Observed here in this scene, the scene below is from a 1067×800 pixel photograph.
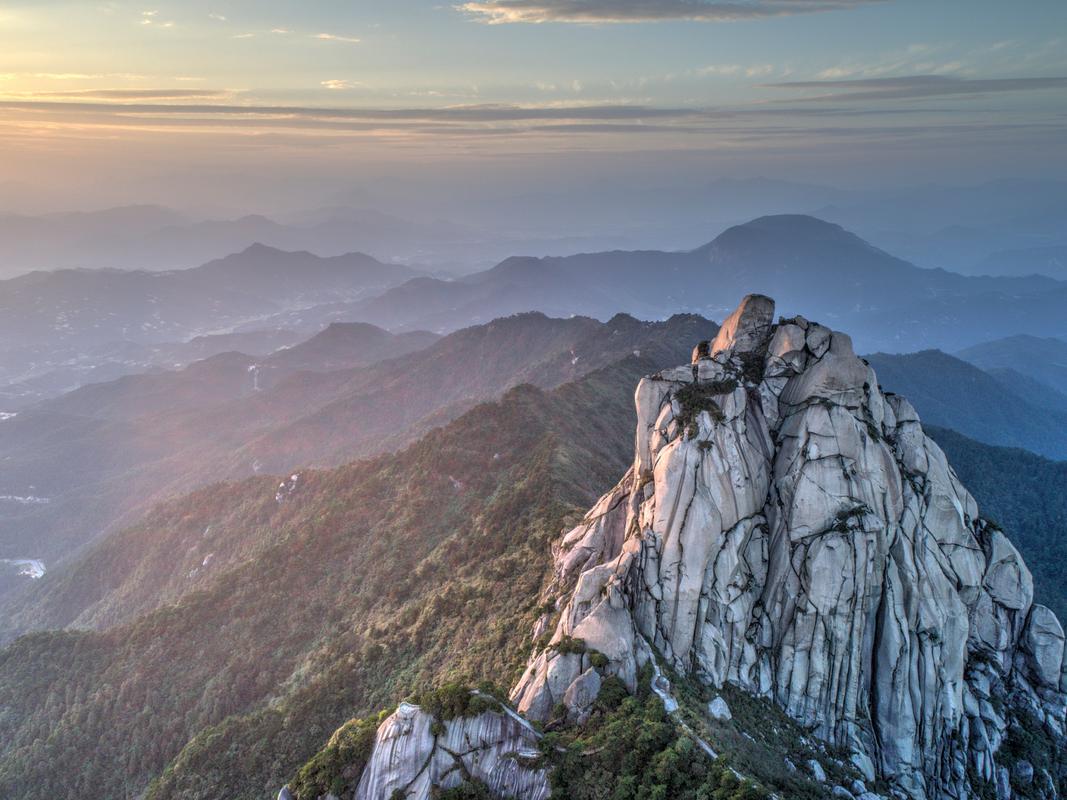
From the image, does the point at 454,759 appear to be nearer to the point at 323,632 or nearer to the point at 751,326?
the point at 751,326

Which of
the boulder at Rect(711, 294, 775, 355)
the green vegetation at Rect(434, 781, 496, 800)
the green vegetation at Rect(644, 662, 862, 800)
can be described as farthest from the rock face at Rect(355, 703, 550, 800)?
the boulder at Rect(711, 294, 775, 355)

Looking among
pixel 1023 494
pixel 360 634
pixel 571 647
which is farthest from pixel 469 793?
pixel 1023 494

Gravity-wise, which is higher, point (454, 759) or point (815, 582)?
point (815, 582)

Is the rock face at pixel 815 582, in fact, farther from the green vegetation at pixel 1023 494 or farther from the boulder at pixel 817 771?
the green vegetation at pixel 1023 494

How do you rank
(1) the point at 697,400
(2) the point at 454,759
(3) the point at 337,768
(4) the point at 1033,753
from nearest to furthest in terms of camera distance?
(2) the point at 454,759 < (3) the point at 337,768 < (4) the point at 1033,753 < (1) the point at 697,400

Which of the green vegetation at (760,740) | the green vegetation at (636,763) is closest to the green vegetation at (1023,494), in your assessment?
the green vegetation at (760,740)

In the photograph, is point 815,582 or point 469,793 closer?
point 469,793
